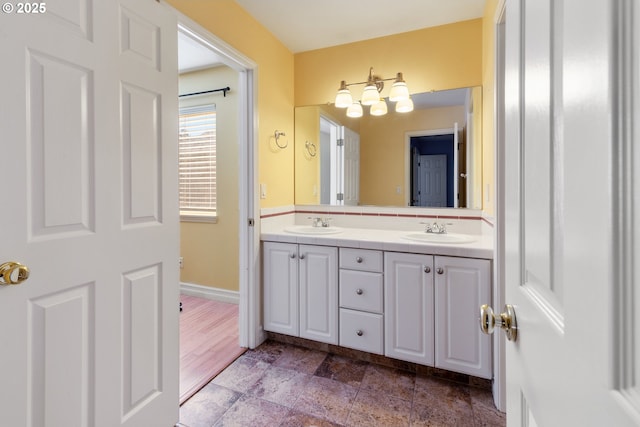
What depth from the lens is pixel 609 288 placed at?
0.96 ft

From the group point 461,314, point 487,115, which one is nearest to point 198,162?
point 487,115

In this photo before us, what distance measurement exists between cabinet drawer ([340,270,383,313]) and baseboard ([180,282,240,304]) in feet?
5.06

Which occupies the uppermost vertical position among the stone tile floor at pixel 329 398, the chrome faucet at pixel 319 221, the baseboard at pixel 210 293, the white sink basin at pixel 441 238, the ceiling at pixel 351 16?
the ceiling at pixel 351 16

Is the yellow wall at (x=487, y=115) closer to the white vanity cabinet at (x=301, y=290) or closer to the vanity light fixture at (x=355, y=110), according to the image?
the vanity light fixture at (x=355, y=110)

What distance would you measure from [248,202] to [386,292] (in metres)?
1.14

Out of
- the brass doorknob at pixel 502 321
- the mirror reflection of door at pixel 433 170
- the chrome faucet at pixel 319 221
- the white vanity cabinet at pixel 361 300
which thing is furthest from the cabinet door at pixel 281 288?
the brass doorknob at pixel 502 321

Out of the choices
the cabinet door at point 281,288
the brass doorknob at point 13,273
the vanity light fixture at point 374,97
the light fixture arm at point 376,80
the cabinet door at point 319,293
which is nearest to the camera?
the brass doorknob at point 13,273

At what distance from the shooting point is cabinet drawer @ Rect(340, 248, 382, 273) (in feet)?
6.49

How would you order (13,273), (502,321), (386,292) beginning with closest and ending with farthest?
(502,321) < (13,273) < (386,292)

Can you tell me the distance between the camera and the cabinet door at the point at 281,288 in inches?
87.9

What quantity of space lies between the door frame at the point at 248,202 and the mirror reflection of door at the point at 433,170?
126 centimetres

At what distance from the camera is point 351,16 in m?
2.21

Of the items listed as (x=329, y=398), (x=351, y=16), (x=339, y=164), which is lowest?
(x=329, y=398)

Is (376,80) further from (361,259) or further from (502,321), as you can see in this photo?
(502,321)
